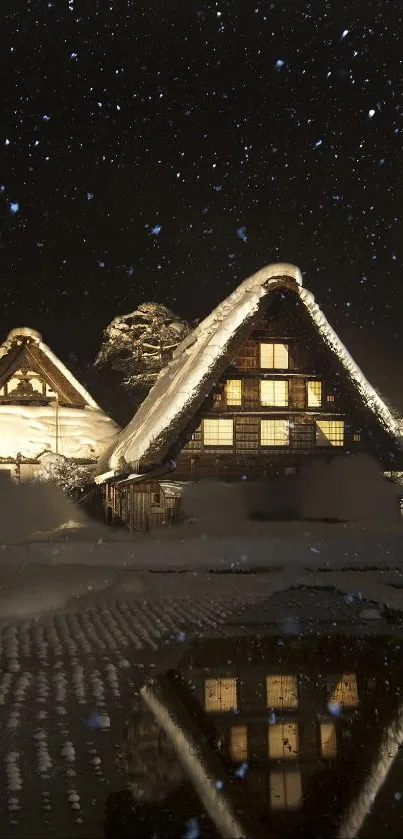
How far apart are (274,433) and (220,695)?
14.4m

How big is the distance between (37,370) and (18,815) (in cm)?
2701

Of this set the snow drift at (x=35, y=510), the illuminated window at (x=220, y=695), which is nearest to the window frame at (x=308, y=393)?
the snow drift at (x=35, y=510)

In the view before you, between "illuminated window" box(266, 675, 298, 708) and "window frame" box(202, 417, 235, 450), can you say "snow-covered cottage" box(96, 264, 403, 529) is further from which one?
"illuminated window" box(266, 675, 298, 708)

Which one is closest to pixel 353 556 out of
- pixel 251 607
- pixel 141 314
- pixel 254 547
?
pixel 254 547

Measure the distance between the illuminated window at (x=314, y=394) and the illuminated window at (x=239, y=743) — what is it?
616 inches

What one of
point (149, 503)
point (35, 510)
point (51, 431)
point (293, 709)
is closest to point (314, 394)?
point (149, 503)

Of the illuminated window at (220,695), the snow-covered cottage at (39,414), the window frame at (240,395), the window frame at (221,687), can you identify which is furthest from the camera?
the snow-covered cottage at (39,414)

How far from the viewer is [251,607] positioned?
11.6m

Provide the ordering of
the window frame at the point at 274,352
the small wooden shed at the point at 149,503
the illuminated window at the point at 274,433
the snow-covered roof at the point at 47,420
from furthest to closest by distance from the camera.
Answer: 1. the snow-covered roof at the point at 47,420
2. the illuminated window at the point at 274,433
3. the window frame at the point at 274,352
4. the small wooden shed at the point at 149,503

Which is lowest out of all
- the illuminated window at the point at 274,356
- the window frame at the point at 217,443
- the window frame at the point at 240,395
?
the window frame at the point at 217,443

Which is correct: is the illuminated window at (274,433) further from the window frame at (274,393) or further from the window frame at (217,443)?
the window frame at (217,443)

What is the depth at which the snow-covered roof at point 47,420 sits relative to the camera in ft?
93.2

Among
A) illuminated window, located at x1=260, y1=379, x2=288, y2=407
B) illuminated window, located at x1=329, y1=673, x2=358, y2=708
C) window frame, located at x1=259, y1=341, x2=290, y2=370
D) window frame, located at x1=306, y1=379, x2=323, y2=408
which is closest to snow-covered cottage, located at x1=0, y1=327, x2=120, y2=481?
illuminated window, located at x1=260, y1=379, x2=288, y2=407

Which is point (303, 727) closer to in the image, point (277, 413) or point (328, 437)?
point (277, 413)
